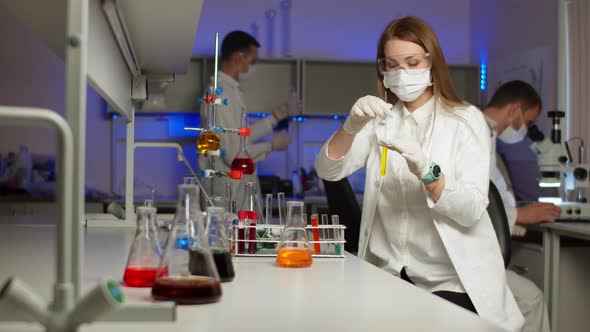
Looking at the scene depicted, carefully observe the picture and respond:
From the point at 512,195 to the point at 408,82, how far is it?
1.74 m

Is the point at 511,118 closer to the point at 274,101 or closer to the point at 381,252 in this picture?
the point at 274,101

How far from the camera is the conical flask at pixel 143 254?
1090 millimetres

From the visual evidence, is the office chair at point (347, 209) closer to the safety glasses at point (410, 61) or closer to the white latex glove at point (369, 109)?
the safety glasses at point (410, 61)

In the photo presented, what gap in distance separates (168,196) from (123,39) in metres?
3.63

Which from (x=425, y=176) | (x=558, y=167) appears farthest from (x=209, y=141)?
(x=558, y=167)

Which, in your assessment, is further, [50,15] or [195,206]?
[50,15]

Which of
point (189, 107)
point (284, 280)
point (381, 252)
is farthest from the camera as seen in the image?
point (189, 107)

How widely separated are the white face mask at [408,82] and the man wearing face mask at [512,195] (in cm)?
126

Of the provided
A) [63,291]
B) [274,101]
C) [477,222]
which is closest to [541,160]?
[477,222]

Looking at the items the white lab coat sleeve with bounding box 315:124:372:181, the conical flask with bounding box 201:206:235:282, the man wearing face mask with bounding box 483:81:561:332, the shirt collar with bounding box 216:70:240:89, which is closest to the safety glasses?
the white lab coat sleeve with bounding box 315:124:372:181

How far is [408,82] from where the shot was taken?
78.0 inches

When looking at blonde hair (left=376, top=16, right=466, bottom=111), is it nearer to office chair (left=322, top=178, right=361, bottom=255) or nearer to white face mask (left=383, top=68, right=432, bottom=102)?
white face mask (left=383, top=68, right=432, bottom=102)

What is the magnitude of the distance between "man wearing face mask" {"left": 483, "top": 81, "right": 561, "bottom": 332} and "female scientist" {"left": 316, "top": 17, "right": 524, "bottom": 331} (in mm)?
999

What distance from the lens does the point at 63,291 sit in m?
0.70
